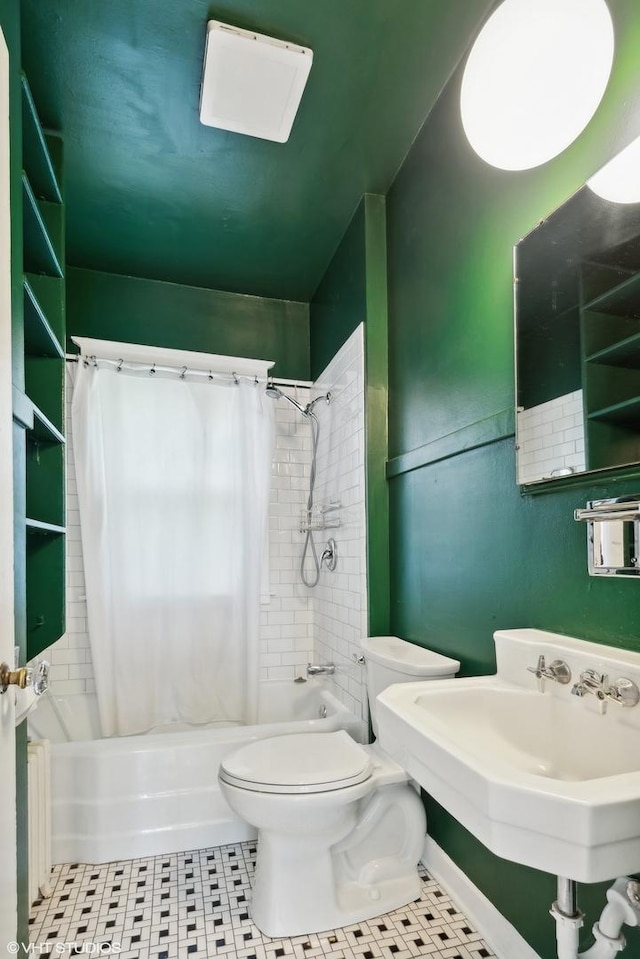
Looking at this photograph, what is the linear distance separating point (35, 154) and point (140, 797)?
2.25 m

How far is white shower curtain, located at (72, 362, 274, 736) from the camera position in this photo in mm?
2463

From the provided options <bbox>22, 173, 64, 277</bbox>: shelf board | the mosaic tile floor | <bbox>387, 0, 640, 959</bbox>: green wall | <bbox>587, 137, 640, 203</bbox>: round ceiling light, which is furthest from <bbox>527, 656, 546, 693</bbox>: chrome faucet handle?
<bbox>22, 173, 64, 277</bbox>: shelf board

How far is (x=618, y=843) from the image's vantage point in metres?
0.68

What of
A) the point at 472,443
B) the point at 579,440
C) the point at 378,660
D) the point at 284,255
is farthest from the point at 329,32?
the point at 378,660

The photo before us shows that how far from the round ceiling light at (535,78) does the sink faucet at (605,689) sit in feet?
3.92

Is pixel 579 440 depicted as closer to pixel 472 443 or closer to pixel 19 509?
pixel 472 443

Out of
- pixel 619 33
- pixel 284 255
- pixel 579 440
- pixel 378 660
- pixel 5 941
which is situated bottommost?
pixel 5 941

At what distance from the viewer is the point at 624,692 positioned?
36.8 inches

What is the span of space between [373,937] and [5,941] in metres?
1.12

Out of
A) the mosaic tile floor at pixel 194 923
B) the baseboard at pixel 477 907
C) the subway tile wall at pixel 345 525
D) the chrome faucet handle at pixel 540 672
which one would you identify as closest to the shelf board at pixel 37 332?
the subway tile wall at pixel 345 525

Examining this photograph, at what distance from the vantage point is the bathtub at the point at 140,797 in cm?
187

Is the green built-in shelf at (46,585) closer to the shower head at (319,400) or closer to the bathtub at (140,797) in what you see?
the bathtub at (140,797)

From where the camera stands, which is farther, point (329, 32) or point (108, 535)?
point (108, 535)

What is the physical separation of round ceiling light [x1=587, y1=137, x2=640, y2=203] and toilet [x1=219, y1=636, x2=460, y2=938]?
1.30 m
